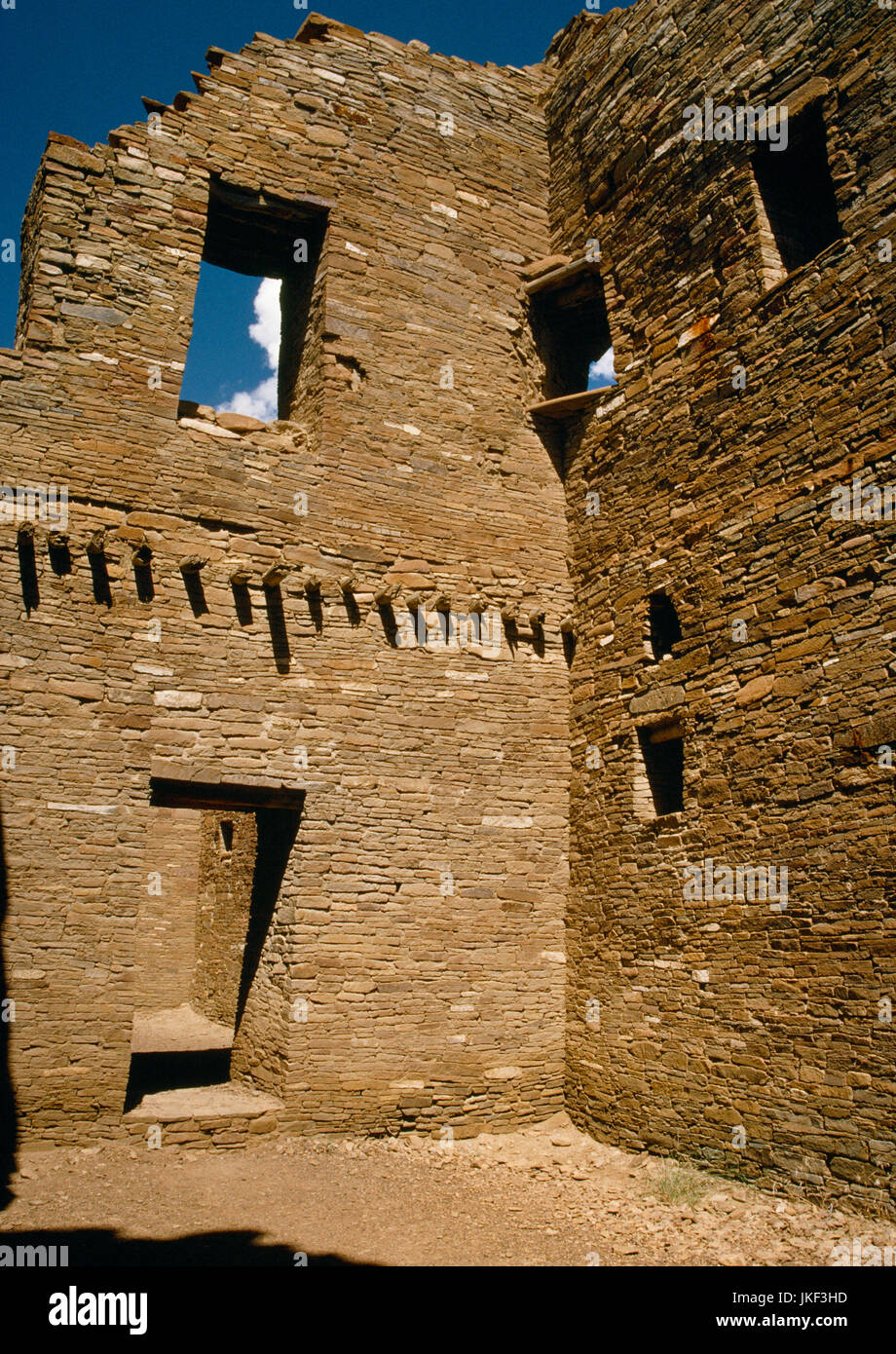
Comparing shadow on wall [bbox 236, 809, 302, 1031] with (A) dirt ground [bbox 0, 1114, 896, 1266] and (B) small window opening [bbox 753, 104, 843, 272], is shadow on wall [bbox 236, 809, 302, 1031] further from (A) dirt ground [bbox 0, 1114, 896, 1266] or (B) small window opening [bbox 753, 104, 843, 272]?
(B) small window opening [bbox 753, 104, 843, 272]

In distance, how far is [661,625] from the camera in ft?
29.3

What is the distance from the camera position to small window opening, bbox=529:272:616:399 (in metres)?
11.1

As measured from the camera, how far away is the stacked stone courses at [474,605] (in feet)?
22.6

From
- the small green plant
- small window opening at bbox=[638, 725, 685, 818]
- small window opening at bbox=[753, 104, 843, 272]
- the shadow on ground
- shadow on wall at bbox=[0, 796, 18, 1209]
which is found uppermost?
small window opening at bbox=[753, 104, 843, 272]

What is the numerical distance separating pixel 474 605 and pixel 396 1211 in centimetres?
568

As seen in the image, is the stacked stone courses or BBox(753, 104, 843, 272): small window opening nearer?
the stacked stone courses

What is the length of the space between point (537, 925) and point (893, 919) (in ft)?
12.4

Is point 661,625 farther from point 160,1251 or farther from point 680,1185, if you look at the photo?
point 160,1251

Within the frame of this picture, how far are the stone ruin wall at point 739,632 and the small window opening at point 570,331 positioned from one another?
0.83 metres

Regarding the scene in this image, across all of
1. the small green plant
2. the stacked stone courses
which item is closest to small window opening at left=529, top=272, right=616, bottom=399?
the stacked stone courses

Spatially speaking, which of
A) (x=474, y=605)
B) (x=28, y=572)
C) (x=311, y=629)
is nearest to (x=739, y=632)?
(x=474, y=605)

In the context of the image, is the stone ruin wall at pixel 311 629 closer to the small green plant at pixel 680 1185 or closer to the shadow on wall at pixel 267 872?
the shadow on wall at pixel 267 872

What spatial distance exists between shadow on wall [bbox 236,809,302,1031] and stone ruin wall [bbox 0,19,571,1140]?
336 millimetres

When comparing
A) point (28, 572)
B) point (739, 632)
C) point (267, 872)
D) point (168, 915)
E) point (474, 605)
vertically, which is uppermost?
point (474, 605)
